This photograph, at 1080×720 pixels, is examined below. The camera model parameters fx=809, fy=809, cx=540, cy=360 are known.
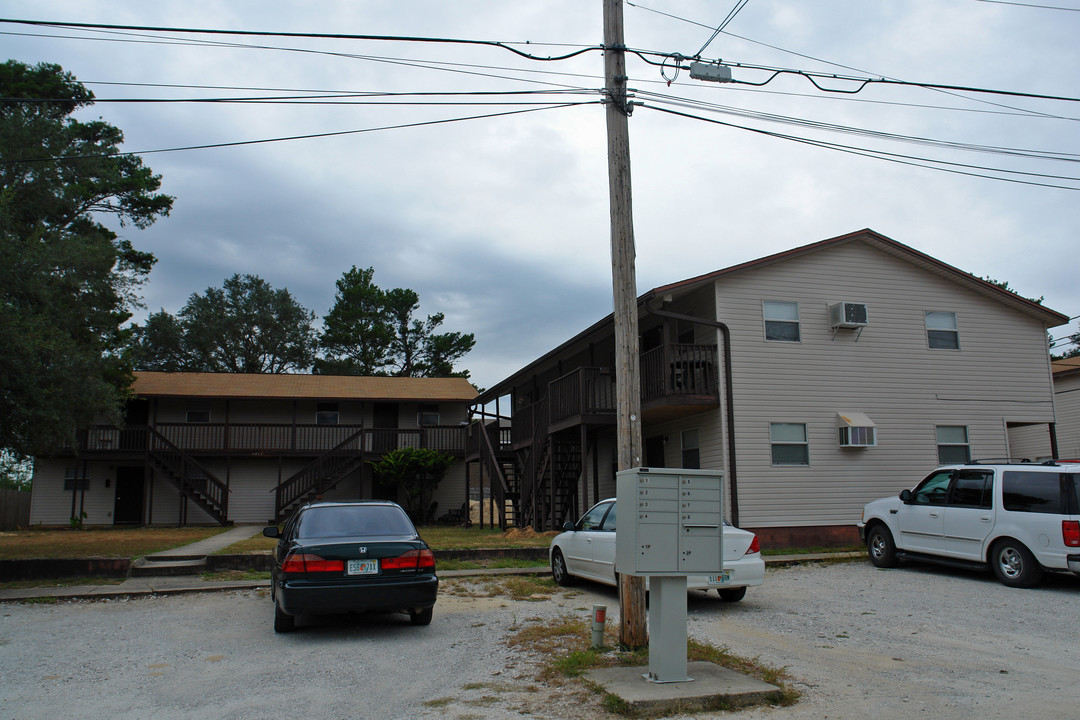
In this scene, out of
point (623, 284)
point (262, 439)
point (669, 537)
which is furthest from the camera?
point (262, 439)

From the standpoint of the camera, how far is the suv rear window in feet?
37.2

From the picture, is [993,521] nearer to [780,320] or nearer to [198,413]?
[780,320]

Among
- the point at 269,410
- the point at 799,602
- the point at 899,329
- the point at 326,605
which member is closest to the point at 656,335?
the point at 899,329

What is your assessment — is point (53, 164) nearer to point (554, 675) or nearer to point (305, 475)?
point (305, 475)

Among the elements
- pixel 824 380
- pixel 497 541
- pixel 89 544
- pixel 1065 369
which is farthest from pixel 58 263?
pixel 1065 369

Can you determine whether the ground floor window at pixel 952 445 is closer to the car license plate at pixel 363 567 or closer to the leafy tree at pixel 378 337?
the car license plate at pixel 363 567

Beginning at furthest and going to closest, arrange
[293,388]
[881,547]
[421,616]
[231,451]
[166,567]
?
1. [293,388]
2. [231,451]
3. [881,547]
4. [166,567]
5. [421,616]

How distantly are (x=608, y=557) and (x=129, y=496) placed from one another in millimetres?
24906

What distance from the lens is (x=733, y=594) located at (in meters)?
10.6

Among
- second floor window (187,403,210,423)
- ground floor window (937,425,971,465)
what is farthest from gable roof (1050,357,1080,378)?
second floor window (187,403,210,423)

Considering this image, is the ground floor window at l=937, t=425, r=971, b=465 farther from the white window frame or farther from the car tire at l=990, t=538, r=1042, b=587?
the car tire at l=990, t=538, r=1042, b=587

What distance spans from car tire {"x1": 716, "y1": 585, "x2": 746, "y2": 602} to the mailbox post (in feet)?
13.7

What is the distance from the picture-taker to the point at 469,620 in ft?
30.8

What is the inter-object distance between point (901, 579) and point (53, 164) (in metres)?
23.5
